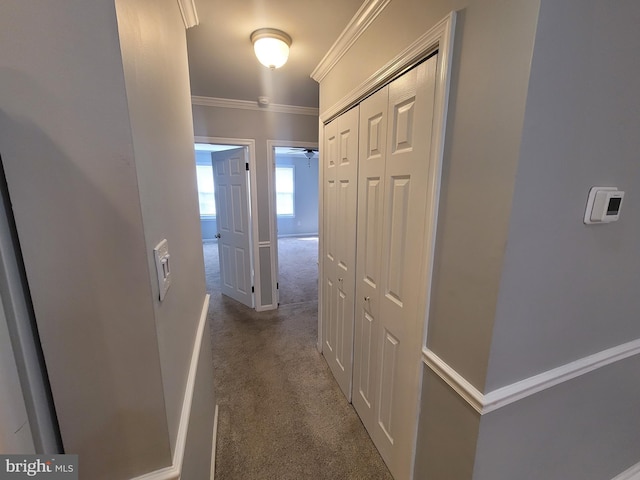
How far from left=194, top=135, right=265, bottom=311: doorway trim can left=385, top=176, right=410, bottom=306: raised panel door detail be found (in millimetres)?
2085

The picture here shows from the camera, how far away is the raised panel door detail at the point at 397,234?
120cm

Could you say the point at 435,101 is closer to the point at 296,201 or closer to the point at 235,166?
the point at 235,166

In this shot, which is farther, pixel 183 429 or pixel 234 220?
pixel 234 220

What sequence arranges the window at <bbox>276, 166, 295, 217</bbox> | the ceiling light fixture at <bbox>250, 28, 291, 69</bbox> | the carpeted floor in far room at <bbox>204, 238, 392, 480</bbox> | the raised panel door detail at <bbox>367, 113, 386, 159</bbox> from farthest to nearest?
1. the window at <bbox>276, 166, 295, 217</bbox>
2. the ceiling light fixture at <bbox>250, 28, 291, 69</bbox>
3. the carpeted floor in far room at <bbox>204, 238, 392, 480</bbox>
4. the raised panel door detail at <bbox>367, 113, 386, 159</bbox>

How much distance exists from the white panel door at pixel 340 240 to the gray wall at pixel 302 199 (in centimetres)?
597

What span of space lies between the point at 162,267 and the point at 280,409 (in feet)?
5.41

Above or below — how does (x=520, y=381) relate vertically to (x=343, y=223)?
below

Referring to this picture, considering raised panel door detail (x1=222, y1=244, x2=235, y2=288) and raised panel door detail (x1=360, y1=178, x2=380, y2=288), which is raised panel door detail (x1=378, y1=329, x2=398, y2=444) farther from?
raised panel door detail (x1=222, y1=244, x2=235, y2=288)

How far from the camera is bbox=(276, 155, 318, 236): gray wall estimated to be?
25.6ft

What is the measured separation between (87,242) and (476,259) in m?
1.03

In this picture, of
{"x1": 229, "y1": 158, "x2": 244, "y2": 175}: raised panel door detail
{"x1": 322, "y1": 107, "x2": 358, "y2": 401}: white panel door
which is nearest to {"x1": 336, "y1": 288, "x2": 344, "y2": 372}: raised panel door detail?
{"x1": 322, "y1": 107, "x2": 358, "y2": 401}: white panel door

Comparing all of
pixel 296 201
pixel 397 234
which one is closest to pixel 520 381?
pixel 397 234

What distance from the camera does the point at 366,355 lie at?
1638 mm

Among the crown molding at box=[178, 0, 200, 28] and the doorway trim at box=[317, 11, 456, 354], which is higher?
the crown molding at box=[178, 0, 200, 28]
